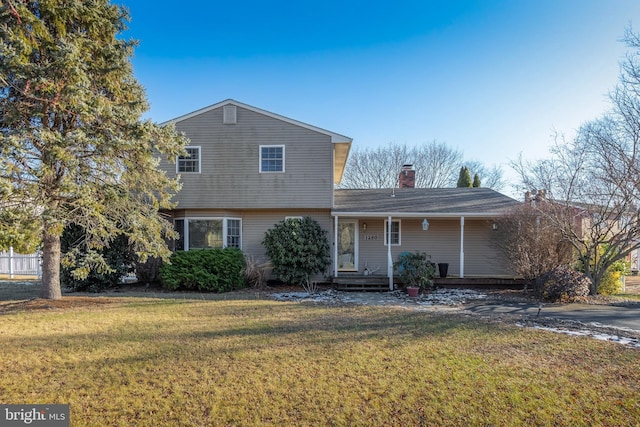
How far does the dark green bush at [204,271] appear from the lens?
35.6 feet

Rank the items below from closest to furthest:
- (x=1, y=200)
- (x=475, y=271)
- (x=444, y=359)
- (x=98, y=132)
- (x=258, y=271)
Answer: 1. (x=444, y=359)
2. (x=1, y=200)
3. (x=98, y=132)
4. (x=258, y=271)
5. (x=475, y=271)

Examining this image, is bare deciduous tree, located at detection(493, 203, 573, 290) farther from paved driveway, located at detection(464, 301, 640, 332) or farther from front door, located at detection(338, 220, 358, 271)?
front door, located at detection(338, 220, 358, 271)

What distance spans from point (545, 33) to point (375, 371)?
12.0 meters

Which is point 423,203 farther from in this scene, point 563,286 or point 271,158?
point 271,158

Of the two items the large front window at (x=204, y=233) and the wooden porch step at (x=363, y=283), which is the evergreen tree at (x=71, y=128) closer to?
the large front window at (x=204, y=233)

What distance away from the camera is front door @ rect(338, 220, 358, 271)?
1351 cm

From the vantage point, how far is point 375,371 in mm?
4223

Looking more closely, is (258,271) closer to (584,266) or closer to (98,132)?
(98,132)

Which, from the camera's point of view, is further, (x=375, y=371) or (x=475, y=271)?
(x=475, y=271)

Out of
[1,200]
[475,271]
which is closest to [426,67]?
[475,271]

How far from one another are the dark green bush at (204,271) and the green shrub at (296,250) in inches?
49.4

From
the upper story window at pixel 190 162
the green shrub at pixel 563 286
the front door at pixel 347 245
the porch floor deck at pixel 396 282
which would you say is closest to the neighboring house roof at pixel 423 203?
the front door at pixel 347 245

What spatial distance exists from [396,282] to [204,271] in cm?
663

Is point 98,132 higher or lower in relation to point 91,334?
higher
